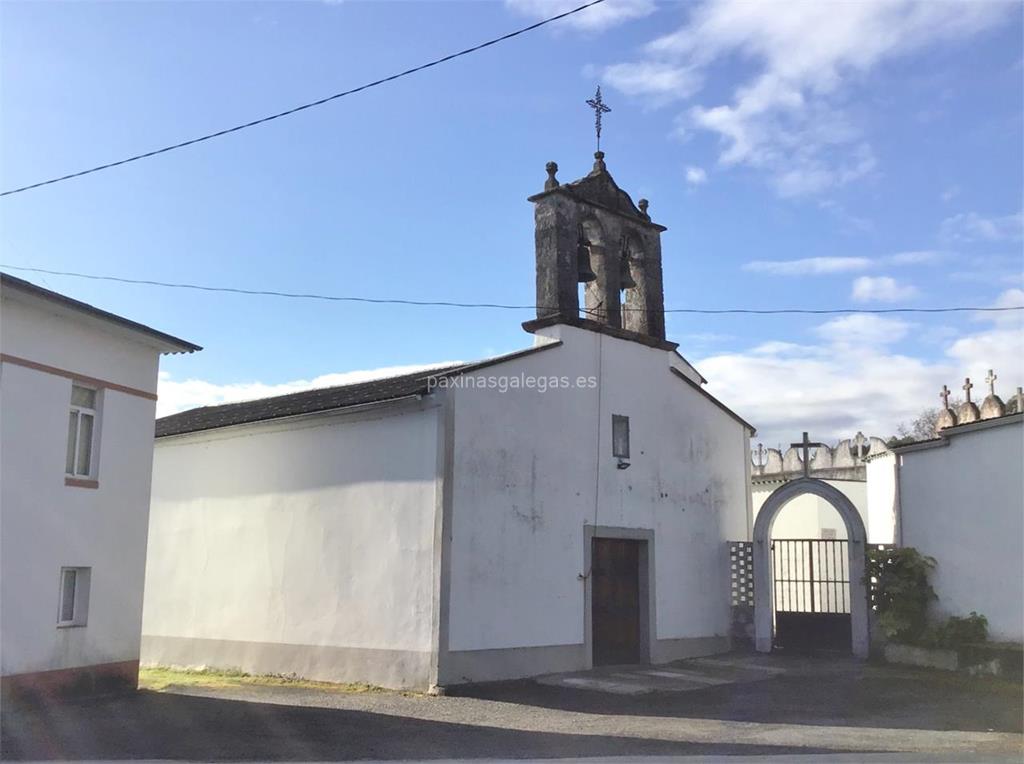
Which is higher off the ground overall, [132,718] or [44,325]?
[44,325]

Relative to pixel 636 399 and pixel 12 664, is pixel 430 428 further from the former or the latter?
pixel 12 664

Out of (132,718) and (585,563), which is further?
(585,563)

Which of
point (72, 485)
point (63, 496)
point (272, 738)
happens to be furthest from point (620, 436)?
point (63, 496)

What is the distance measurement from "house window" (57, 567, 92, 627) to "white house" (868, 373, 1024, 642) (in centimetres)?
1311

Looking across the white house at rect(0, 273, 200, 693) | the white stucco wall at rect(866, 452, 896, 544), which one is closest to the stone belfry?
the white stucco wall at rect(866, 452, 896, 544)

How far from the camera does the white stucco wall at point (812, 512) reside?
2700 cm

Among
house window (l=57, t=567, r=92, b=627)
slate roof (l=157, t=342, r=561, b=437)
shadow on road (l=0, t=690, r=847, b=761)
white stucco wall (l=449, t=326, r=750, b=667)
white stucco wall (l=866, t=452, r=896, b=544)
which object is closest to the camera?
shadow on road (l=0, t=690, r=847, b=761)

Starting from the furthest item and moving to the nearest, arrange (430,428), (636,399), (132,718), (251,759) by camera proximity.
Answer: (636,399)
(430,428)
(132,718)
(251,759)

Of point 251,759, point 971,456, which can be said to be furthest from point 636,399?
point 251,759

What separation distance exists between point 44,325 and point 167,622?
7.08 m

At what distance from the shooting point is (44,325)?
11883 millimetres

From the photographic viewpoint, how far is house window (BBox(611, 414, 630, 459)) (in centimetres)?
1622

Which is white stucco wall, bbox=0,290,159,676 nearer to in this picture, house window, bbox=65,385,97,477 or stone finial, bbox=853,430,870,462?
house window, bbox=65,385,97,477

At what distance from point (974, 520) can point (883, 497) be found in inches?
86.8
